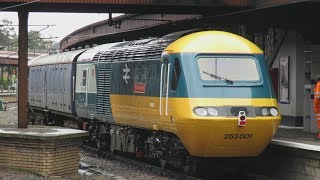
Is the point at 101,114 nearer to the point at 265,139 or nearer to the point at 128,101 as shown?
the point at 128,101

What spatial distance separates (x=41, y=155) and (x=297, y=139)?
531cm

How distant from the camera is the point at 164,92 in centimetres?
1252

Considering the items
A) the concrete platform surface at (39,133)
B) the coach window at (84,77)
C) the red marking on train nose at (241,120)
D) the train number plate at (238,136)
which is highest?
the coach window at (84,77)

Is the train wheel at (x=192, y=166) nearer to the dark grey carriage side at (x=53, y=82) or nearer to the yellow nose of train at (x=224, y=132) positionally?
the yellow nose of train at (x=224, y=132)

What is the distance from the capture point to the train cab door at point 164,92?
12.4 m

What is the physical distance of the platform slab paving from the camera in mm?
12188

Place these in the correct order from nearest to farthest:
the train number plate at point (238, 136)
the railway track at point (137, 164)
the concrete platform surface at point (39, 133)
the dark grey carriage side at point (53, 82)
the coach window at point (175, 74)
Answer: the train number plate at point (238, 136) → the coach window at point (175, 74) → the concrete platform surface at point (39, 133) → the railway track at point (137, 164) → the dark grey carriage side at point (53, 82)

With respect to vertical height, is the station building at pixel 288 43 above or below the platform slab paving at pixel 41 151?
above

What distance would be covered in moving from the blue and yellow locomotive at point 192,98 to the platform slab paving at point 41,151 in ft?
6.01

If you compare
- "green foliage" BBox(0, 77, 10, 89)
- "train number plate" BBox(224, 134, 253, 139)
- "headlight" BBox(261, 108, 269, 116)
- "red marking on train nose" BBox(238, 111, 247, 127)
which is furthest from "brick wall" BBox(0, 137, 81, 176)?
"green foliage" BBox(0, 77, 10, 89)

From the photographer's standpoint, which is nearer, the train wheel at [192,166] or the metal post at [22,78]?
the train wheel at [192,166]

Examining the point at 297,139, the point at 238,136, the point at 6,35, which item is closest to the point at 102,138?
the point at 297,139

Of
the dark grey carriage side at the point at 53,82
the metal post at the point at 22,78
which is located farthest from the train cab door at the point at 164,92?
the dark grey carriage side at the point at 53,82

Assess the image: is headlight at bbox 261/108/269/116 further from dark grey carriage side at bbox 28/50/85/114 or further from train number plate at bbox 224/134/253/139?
dark grey carriage side at bbox 28/50/85/114
